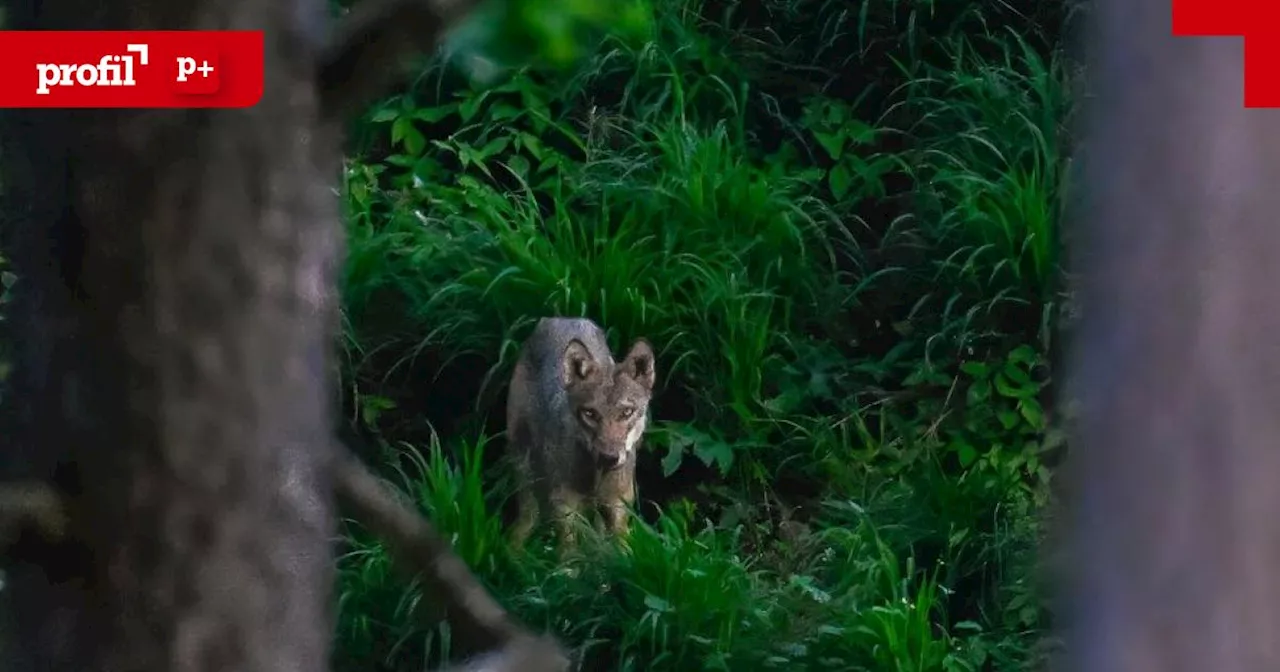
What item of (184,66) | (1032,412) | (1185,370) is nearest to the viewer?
(1185,370)

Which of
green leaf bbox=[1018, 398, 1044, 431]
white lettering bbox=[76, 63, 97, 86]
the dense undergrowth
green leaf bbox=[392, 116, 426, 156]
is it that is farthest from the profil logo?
green leaf bbox=[392, 116, 426, 156]

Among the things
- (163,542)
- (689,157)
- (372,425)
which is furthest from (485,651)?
(689,157)

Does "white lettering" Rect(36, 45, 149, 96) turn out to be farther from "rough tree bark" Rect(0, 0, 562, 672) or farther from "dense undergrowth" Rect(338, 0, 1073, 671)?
"dense undergrowth" Rect(338, 0, 1073, 671)

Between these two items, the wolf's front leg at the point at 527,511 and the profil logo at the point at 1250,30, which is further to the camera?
the wolf's front leg at the point at 527,511

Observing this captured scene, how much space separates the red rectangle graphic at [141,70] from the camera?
2072mm

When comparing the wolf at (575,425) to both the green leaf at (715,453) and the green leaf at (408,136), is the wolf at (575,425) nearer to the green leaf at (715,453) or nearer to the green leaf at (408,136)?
the green leaf at (715,453)

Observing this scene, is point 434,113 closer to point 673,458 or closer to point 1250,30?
point 673,458

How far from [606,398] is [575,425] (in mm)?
126

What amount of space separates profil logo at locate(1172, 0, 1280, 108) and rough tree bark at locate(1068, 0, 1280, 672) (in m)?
0.03

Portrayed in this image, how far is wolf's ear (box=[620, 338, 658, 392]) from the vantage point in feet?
16.6

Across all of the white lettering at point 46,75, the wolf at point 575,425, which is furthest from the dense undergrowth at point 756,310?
the white lettering at point 46,75

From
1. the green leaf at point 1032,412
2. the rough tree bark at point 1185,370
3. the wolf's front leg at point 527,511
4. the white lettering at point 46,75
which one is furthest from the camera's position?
the green leaf at point 1032,412

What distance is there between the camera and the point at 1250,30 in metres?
1.27

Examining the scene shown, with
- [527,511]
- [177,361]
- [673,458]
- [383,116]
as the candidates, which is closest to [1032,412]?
[673,458]
